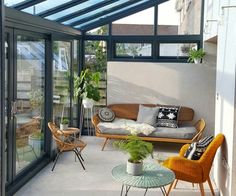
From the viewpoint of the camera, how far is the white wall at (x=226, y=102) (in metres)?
3.68

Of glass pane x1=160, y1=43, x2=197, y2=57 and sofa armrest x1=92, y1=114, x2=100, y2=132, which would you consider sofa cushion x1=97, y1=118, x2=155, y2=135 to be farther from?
glass pane x1=160, y1=43, x2=197, y2=57

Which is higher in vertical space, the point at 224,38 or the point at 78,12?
the point at 78,12

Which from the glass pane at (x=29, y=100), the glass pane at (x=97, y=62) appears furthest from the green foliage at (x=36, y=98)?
the glass pane at (x=97, y=62)

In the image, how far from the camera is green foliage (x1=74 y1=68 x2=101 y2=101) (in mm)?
6984

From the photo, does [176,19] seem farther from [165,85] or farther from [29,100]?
[29,100]

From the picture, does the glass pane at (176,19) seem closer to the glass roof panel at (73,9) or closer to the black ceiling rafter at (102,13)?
the black ceiling rafter at (102,13)

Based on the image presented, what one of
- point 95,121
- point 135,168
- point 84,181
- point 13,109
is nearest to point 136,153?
point 135,168

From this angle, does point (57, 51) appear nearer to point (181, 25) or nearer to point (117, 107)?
point (117, 107)

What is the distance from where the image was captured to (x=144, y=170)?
371 centimetres

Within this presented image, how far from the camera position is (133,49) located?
7750 millimetres

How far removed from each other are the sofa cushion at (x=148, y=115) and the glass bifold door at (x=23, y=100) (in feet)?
6.93

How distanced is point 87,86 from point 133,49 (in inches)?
61.2

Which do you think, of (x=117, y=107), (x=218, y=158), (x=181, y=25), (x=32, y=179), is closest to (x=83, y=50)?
(x=117, y=107)

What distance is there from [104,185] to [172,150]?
2.39m
